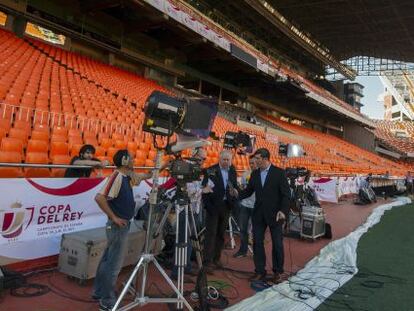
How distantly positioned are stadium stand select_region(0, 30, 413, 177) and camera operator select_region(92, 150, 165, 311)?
2135 millimetres

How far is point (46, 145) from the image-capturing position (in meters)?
5.58

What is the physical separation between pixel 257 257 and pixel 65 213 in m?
2.47

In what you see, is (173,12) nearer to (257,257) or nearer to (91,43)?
(91,43)

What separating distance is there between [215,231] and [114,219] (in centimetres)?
198

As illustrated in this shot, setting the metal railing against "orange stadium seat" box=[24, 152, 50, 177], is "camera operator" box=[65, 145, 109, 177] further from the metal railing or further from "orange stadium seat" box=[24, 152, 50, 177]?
the metal railing

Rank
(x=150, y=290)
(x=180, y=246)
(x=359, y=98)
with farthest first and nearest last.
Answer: (x=359, y=98) → (x=150, y=290) → (x=180, y=246)

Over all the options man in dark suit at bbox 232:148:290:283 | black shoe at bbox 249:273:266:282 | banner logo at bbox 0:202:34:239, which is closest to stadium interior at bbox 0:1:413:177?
banner logo at bbox 0:202:34:239

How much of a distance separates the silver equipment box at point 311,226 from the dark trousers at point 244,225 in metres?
1.67

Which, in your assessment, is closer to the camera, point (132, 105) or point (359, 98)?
point (132, 105)

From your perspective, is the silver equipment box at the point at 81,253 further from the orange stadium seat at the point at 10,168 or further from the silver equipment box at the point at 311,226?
the silver equipment box at the point at 311,226

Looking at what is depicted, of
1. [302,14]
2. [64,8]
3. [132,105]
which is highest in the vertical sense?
[302,14]

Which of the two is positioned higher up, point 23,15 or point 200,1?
point 200,1

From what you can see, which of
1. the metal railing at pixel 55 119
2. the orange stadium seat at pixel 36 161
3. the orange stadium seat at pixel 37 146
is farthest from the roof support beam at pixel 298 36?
the orange stadium seat at pixel 36 161

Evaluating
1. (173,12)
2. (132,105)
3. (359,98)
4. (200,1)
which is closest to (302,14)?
(200,1)
